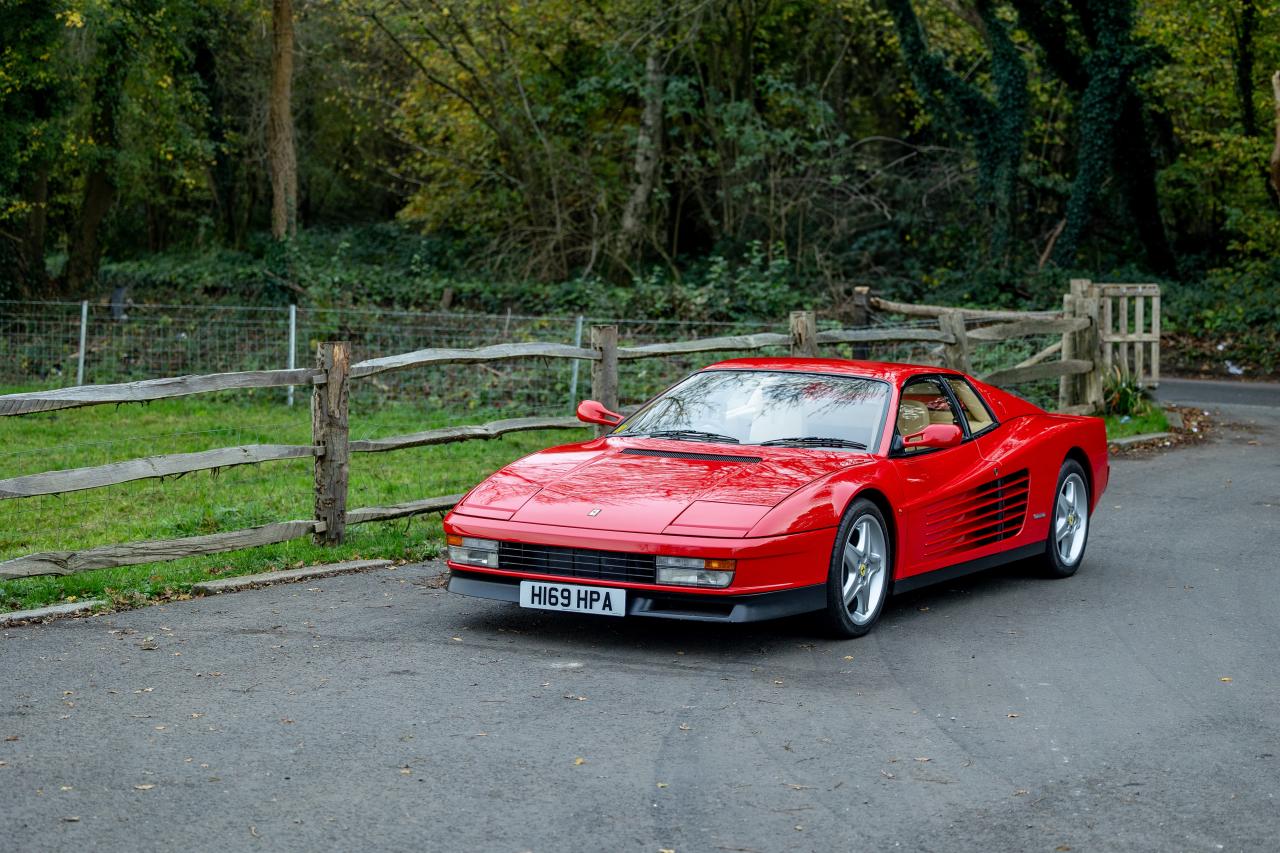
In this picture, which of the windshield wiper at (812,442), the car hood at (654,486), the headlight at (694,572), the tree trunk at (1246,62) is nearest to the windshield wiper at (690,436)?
the car hood at (654,486)

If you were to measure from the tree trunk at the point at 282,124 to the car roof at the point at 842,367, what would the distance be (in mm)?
19276

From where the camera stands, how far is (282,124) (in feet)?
89.1

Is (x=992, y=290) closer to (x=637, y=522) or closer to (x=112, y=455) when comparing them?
(x=112, y=455)

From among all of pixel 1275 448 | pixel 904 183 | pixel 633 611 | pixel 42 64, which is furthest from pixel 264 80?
pixel 633 611

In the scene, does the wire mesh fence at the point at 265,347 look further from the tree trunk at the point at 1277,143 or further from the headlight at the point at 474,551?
the headlight at the point at 474,551

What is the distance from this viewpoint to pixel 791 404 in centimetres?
850

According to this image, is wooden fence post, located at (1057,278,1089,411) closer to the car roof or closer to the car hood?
the car roof

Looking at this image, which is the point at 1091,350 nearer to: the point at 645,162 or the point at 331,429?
the point at 331,429

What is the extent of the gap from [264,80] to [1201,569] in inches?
1261

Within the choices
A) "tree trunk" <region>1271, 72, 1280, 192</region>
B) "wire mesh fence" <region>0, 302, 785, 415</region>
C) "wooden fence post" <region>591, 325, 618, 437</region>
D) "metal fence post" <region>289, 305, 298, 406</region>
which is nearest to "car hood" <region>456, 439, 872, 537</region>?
"wooden fence post" <region>591, 325, 618, 437</region>

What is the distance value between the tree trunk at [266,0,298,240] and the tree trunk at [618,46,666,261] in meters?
6.75

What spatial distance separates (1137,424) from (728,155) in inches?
600

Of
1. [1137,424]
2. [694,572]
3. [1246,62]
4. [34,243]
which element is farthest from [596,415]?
[1246,62]

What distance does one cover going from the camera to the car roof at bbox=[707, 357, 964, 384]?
28.6ft
